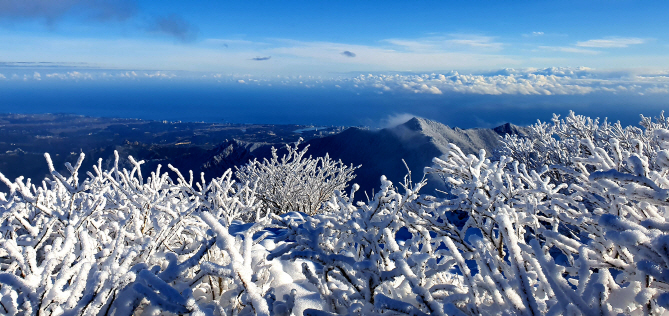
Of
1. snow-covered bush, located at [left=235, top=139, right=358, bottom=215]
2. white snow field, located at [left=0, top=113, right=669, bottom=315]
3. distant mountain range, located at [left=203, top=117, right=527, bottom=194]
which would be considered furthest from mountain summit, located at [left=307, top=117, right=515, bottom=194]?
white snow field, located at [left=0, top=113, right=669, bottom=315]

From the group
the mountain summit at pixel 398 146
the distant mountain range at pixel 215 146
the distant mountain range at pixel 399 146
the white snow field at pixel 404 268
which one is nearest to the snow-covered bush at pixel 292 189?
the distant mountain range at pixel 215 146

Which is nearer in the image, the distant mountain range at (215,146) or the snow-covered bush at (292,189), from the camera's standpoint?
the snow-covered bush at (292,189)

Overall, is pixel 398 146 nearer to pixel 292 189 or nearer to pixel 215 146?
pixel 292 189

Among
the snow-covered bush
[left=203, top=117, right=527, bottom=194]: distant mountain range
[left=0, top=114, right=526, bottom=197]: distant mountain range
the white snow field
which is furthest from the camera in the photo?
[left=0, top=114, right=526, bottom=197]: distant mountain range

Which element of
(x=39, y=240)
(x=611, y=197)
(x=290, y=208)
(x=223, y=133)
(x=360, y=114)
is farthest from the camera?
(x=360, y=114)

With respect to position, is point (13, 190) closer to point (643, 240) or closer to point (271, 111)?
point (643, 240)

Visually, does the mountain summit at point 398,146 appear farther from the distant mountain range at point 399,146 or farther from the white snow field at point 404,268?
the white snow field at point 404,268

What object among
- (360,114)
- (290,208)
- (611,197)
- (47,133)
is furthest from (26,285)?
(360,114)

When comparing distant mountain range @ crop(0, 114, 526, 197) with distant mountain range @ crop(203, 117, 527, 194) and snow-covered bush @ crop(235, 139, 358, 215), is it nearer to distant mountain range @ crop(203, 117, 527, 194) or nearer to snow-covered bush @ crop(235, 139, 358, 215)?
distant mountain range @ crop(203, 117, 527, 194)
